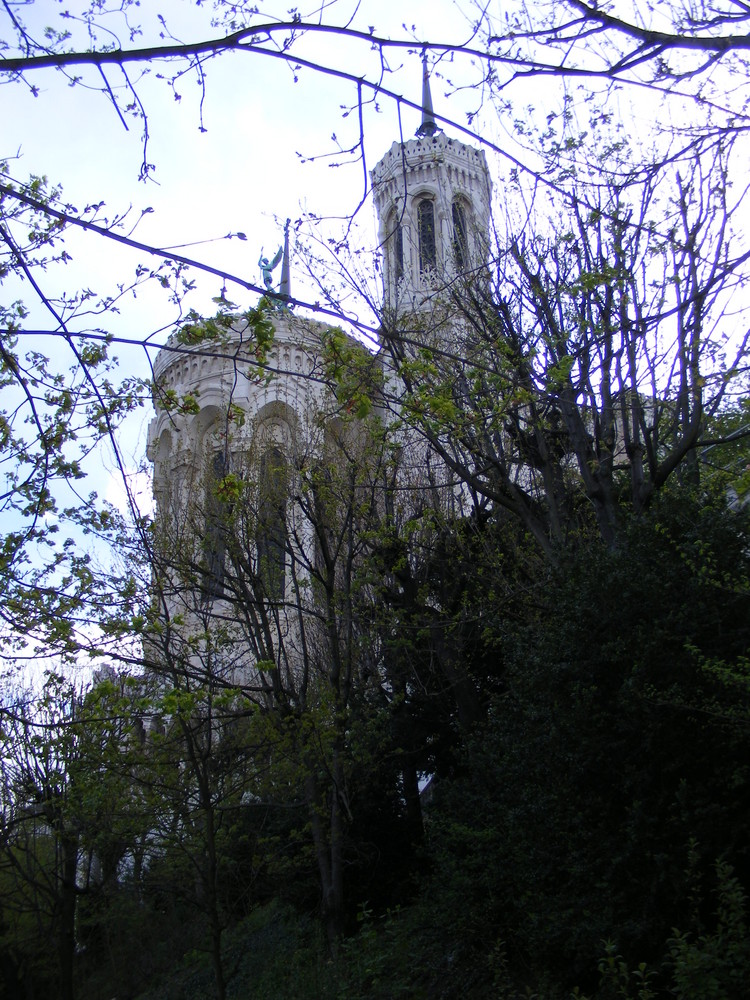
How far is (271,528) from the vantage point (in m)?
13.6

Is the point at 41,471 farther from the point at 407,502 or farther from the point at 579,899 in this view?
the point at 407,502

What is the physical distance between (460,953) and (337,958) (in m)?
1.92

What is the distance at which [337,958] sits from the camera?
435 inches

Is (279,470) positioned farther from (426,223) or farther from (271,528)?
(426,223)

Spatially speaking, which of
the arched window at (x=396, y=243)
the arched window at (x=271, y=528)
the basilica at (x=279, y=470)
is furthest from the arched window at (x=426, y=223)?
the arched window at (x=271, y=528)

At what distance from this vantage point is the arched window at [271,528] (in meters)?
13.2

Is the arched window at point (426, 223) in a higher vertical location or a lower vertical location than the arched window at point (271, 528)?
higher

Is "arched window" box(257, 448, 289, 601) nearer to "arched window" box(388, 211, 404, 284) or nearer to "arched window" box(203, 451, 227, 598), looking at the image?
"arched window" box(203, 451, 227, 598)

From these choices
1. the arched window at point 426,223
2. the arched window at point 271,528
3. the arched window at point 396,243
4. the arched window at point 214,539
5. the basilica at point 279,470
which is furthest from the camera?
the arched window at point 426,223

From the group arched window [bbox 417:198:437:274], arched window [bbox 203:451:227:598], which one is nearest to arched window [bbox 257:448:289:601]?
arched window [bbox 203:451:227:598]

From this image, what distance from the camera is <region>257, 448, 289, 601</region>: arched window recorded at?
1319 centimetres

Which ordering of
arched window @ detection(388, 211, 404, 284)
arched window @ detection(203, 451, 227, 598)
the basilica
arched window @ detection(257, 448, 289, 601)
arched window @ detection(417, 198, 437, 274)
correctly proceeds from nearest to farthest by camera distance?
arched window @ detection(388, 211, 404, 284) < the basilica < arched window @ detection(203, 451, 227, 598) < arched window @ detection(257, 448, 289, 601) < arched window @ detection(417, 198, 437, 274)

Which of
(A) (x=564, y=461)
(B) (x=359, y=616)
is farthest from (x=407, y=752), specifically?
(A) (x=564, y=461)

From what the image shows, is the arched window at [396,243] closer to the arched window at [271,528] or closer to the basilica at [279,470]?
the basilica at [279,470]
